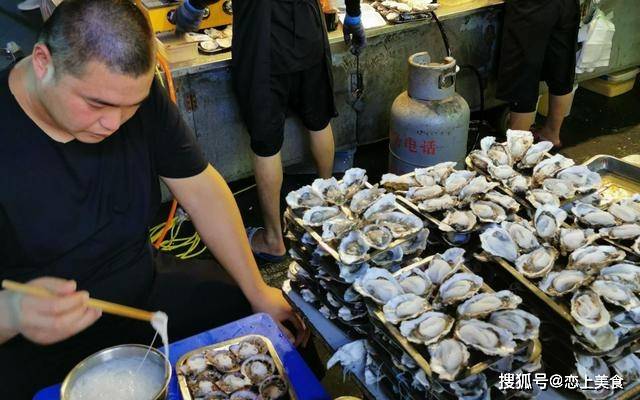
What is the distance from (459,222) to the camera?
1642 mm

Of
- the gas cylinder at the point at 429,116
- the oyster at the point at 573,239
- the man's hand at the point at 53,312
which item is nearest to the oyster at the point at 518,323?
the oyster at the point at 573,239

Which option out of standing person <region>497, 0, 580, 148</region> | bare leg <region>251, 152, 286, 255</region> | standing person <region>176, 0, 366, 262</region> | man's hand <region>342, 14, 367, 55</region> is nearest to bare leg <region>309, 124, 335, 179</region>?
standing person <region>176, 0, 366, 262</region>

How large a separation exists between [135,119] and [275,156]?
1.46m

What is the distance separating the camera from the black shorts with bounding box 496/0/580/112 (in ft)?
12.5

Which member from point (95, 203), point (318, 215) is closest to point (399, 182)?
point (318, 215)

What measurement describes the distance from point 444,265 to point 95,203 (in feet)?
3.48

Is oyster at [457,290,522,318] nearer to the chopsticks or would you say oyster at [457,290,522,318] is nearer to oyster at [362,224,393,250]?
oyster at [362,224,393,250]

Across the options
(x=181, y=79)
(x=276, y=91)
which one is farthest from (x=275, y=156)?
(x=181, y=79)

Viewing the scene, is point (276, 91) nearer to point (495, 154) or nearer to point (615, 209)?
point (495, 154)

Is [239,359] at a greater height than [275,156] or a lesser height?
greater

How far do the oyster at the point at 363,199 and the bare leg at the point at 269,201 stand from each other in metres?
1.53

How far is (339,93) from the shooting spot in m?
3.90

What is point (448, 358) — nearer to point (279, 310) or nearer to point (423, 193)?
point (423, 193)

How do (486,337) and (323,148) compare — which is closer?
(486,337)
